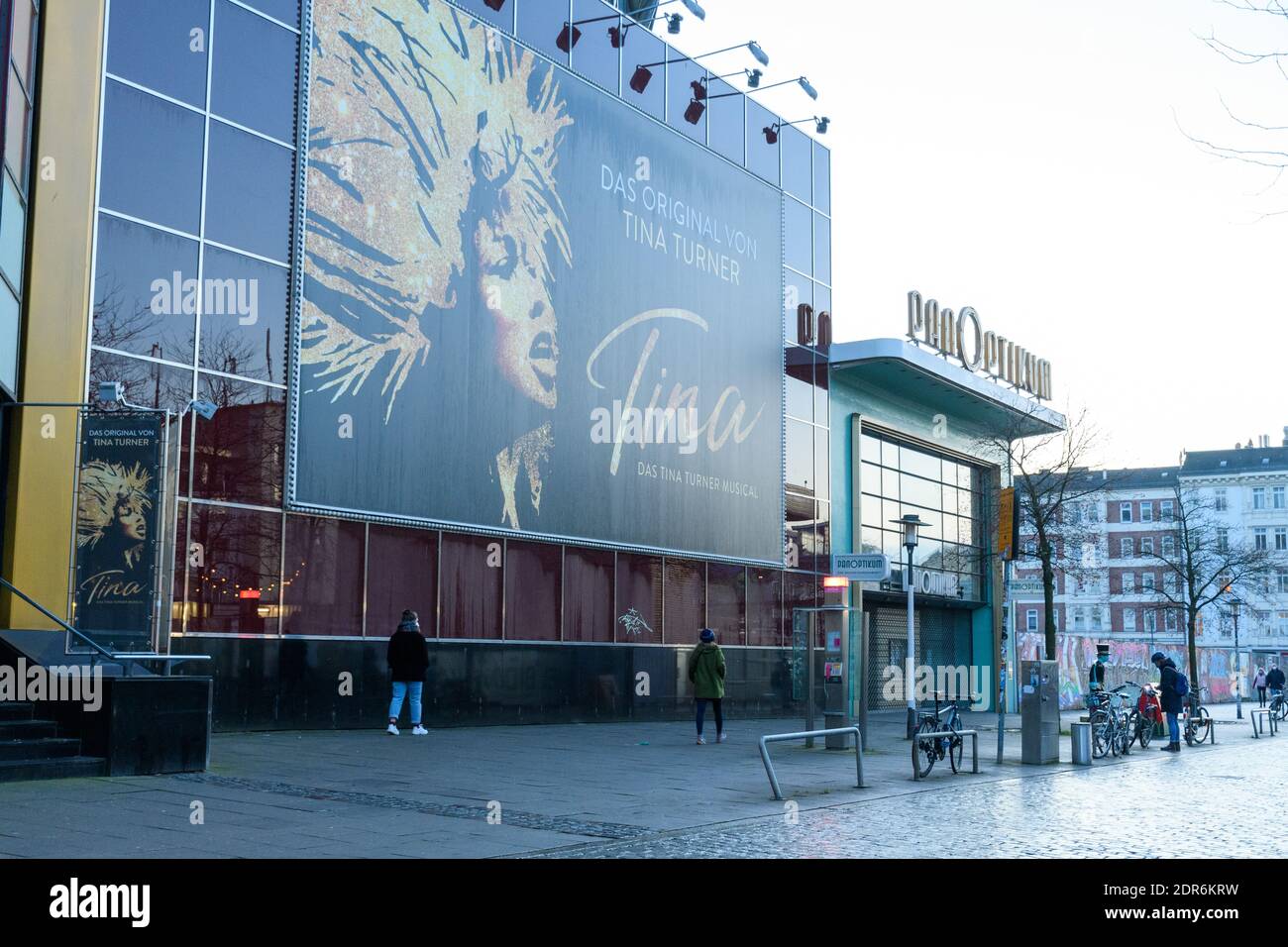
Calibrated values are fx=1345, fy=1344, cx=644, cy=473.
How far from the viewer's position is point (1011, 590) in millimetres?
22203

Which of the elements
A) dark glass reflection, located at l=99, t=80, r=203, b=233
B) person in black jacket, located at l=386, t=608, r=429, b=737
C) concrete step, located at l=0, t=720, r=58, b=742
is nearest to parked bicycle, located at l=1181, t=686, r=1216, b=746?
person in black jacket, located at l=386, t=608, r=429, b=737

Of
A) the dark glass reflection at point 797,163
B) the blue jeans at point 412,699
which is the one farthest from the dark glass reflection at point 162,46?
the dark glass reflection at point 797,163

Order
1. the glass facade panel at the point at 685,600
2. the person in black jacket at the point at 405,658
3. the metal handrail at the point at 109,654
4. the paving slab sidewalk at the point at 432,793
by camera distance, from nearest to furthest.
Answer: the paving slab sidewalk at the point at 432,793, the metal handrail at the point at 109,654, the person in black jacket at the point at 405,658, the glass facade panel at the point at 685,600

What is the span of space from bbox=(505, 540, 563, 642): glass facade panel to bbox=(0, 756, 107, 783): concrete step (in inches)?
441

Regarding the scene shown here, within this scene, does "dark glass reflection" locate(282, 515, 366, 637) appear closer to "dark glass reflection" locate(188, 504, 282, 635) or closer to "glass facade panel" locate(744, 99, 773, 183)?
"dark glass reflection" locate(188, 504, 282, 635)

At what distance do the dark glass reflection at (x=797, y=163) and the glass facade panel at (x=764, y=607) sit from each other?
980 centimetres

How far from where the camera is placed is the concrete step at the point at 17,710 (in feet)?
42.6

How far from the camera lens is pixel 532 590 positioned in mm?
24000

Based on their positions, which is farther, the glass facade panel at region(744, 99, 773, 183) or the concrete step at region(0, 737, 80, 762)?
the glass facade panel at region(744, 99, 773, 183)

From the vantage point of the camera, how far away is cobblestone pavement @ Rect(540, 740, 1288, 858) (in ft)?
31.6

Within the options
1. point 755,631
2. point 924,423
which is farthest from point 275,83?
point 924,423

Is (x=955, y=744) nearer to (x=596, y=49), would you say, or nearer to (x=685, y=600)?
(x=685, y=600)

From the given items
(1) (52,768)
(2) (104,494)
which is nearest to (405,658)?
(2) (104,494)

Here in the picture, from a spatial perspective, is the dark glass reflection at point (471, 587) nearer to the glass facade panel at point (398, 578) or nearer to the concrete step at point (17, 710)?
the glass facade panel at point (398, 578)
